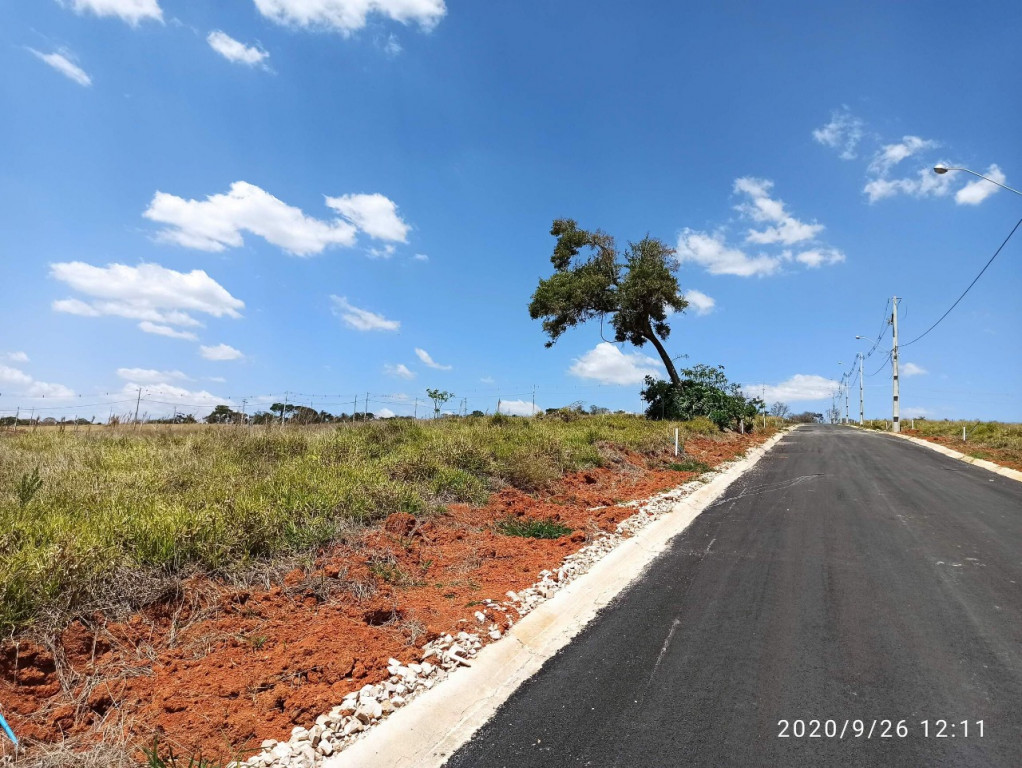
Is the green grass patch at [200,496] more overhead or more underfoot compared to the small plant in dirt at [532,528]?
more overhead

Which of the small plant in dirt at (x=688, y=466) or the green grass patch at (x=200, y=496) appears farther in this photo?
the small plant in dirt at (x=688, y=466)

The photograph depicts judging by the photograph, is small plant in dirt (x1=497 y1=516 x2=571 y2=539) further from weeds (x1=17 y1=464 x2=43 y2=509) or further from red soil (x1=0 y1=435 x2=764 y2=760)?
weeds (x1=17 y1=464 x2=43 y2=509)

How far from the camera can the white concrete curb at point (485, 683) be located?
3.29 m

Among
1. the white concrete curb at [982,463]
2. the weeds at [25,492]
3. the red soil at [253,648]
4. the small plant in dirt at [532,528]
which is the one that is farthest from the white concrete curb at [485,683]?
the white concrete curb at [982,463]

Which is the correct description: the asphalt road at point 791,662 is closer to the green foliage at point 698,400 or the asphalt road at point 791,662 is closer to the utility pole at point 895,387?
the green foliage at point 698,400

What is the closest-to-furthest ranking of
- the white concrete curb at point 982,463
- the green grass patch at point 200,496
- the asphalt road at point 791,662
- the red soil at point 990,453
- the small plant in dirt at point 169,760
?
the small plant in dirt at point 169,760
the asphalt road at point 791,662
the green grass patch at point 200,496
the white concrete curb at point 982,463
the red soil at point 990,453

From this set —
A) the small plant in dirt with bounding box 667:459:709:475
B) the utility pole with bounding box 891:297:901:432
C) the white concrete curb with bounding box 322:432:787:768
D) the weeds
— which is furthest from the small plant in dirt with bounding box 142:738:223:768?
the utility pole with bounding box 891:297:901:432

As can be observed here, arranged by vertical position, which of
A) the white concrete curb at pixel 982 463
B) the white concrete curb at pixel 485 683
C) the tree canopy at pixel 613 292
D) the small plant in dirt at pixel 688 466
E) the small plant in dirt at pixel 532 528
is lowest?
the white concrete curb at pixel 485 683

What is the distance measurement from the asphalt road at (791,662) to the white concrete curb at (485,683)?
0.50 feet

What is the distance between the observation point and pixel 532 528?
25.2ft

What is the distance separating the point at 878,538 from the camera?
7656mm

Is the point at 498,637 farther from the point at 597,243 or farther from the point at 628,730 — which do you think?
the point at 597,243

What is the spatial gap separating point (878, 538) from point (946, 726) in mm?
4974

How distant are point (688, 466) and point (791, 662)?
1119 centimetres
